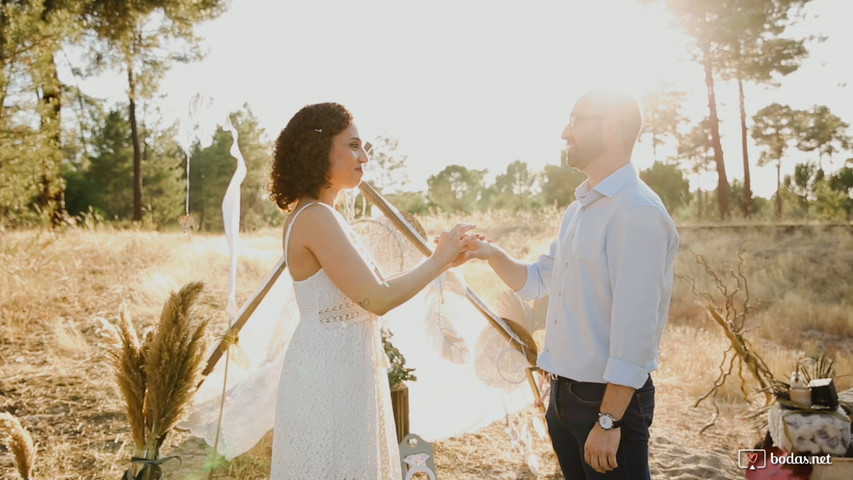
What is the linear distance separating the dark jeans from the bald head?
808mm

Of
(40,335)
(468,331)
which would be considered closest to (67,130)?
(40,335)

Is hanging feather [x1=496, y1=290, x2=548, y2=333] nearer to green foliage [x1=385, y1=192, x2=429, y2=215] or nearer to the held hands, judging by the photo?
the held hands

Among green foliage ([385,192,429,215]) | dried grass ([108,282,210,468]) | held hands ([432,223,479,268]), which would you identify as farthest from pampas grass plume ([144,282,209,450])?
green foliage ([385,192,429,215])

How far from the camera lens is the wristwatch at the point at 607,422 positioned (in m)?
1.82

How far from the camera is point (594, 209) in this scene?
203 cm

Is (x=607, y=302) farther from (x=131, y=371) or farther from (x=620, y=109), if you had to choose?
(x=131, y=371)

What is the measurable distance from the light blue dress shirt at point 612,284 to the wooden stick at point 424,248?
166 cm

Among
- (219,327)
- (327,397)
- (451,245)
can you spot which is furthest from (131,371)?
(219,327)

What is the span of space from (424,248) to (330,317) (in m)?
1.63

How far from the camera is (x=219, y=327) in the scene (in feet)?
22.1

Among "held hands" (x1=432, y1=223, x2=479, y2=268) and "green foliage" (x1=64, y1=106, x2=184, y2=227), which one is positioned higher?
"green foliage" (x1=64, y1=106, x2=184, y2=227)

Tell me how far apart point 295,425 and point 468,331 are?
261 centimetres

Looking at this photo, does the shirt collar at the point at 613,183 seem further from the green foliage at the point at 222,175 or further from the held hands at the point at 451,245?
the green foliage at the point at 222,175

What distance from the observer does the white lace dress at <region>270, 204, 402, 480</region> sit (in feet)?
7.14
